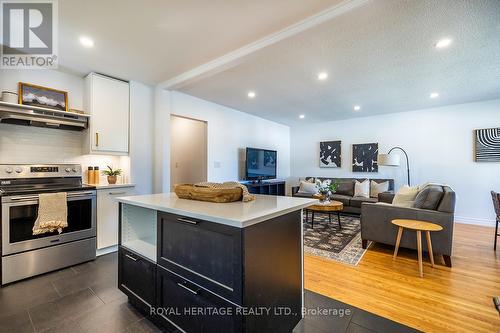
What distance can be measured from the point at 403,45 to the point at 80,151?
14.1ft

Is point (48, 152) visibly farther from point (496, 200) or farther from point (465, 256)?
point (496, 200)

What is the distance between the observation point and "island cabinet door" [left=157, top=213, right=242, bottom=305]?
1108 millimetres

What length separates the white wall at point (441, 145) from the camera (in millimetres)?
4477

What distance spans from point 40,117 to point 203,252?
2761 millimetres

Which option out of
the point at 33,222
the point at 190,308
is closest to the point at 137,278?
the point at 190,308

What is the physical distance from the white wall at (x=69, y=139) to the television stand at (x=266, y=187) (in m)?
2.38

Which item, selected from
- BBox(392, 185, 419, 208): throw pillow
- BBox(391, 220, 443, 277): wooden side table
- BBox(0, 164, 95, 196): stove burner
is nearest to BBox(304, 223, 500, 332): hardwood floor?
BBox(391, 220, 443, 277): wooden side table

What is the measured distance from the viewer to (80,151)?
3104 millimetres

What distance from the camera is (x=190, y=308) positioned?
4.30 ft

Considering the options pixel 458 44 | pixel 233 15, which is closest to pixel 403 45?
pixel 458 44

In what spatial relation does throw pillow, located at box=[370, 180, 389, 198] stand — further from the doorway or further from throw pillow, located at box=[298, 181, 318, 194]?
the doorway

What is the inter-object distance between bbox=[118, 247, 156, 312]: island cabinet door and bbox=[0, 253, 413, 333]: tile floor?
0.52ft

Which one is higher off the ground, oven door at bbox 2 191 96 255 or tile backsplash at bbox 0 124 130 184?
tile backsplash at bbox 0 124 130 184

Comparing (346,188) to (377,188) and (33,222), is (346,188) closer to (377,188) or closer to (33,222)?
(377,188)
